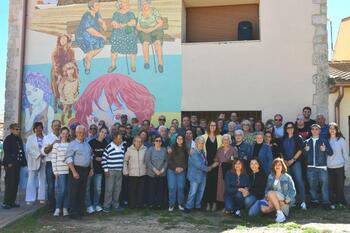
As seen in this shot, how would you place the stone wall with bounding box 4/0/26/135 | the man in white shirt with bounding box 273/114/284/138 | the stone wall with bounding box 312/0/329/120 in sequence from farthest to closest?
the stone wall with bounding box 4/0/26/135, the stone wall with bounding box 312/0/329/120, the man in white shirt with bounding box 273/114/284/138

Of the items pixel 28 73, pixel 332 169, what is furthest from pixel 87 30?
pixel 332 169

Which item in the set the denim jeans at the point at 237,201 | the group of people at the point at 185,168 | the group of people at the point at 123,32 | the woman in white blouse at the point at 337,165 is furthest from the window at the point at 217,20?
the denim jeans at the point at 237,201

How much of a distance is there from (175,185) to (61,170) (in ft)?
7.32

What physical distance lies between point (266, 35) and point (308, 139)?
358cm

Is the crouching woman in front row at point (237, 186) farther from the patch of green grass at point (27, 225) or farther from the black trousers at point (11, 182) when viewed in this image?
the black trousers at point (11, 182)

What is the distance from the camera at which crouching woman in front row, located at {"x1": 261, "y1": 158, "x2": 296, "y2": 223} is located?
6.97 metres

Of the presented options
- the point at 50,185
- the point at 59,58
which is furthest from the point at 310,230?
the point at 59,58

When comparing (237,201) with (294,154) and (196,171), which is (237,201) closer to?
(196,171)

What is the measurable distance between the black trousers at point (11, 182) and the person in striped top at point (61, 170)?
114cm

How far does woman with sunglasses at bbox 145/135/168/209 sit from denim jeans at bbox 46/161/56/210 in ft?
6.23

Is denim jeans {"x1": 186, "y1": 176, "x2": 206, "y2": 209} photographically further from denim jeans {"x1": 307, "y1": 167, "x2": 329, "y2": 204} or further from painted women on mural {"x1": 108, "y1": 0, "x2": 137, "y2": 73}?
painted women on mural {"x1": 108, "y1": 0, "x2": 137, "y2": 73}

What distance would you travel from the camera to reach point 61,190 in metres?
7.54

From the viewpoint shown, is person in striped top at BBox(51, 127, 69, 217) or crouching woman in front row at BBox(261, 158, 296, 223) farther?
person in striped top at BBox(51, 127, 69, 217)

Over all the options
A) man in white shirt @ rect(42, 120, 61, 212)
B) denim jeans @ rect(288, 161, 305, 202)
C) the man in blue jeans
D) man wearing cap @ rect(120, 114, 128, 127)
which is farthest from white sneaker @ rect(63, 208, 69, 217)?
denim jeans @ rect(288, 161, 305, 202)
